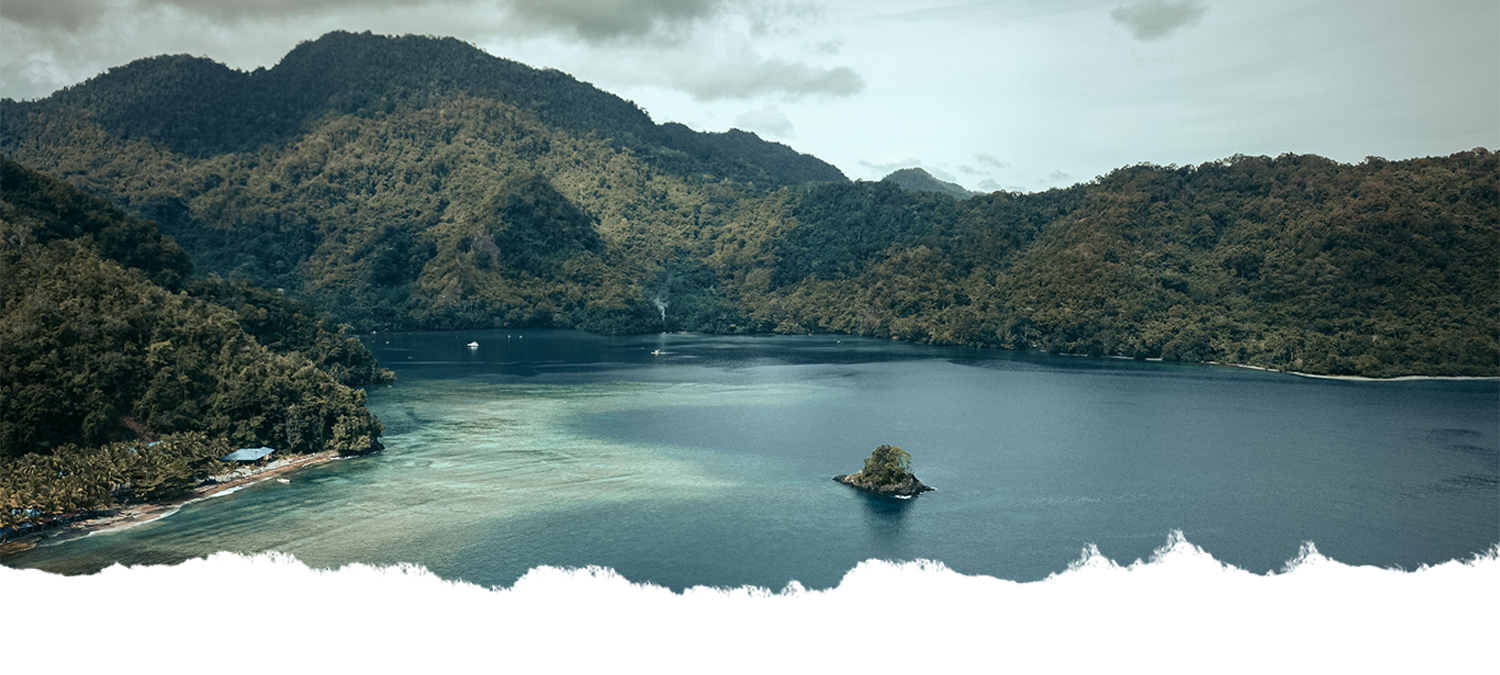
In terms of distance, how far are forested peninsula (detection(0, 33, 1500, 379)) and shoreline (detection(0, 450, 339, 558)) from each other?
54189 millimetres

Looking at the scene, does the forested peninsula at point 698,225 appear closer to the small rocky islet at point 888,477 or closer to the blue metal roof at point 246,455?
the small rocky islet at point 888,477

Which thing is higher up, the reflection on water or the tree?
the tree

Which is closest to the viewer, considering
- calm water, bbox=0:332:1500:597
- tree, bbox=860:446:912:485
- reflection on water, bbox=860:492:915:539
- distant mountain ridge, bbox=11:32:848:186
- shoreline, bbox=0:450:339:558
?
calm water, bbox=0:332:1500:597

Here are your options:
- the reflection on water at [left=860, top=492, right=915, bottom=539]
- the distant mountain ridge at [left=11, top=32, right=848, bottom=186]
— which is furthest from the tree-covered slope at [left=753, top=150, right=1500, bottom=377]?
the distant mountain ridge at [left=11, top=32, right=848, bottom=186]

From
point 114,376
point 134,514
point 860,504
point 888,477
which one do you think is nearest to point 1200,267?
point 888,477

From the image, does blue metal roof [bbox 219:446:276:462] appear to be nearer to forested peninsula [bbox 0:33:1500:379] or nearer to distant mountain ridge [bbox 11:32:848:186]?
forested peninsula [bbox 0:33:1500:379]

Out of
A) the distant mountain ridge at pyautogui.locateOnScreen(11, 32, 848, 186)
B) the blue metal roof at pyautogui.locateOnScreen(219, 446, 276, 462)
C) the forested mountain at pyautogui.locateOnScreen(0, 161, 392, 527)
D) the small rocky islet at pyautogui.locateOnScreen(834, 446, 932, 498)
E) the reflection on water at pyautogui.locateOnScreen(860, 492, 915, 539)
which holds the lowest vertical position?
the reflection on water at pyautogui.locateOnScreen(860, 492, 915, 539)

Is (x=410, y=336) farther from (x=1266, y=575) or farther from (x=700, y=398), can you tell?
(x=1266, y=575)

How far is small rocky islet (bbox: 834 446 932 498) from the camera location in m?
26.5

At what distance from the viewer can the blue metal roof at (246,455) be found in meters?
27.2

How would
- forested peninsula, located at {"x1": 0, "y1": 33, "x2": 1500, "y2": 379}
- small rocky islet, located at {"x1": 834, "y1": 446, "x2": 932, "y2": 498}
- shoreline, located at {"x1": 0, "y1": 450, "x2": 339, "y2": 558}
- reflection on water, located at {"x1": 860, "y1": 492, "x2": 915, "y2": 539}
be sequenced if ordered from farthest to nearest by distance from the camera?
forested peninsula, located at {"x1": 0, "y1": 33, "x2": 1500, "y2": 379} < small rocky islet, located at {"x1": 834, "y1": 446, "x2": 932, "y2": 498} < reflection on water, located at {"x1": 860, "y1": 492, "x2": 915, "y2": 539} < shoreline, located at {"x1": 0, "y1": 450, "x2": 339, "y2": 558}

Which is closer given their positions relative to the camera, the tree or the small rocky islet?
the small rocky islet

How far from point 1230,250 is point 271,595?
69.6 m

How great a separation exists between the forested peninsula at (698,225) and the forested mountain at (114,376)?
176ft
